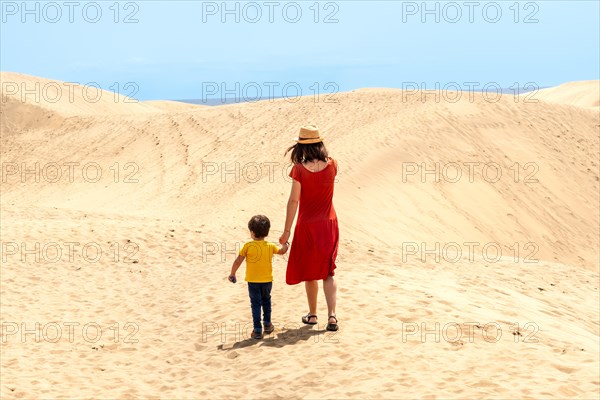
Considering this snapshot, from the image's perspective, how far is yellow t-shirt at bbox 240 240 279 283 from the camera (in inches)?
328

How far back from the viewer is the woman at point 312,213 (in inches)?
321

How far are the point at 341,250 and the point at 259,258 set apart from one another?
18.2 ft

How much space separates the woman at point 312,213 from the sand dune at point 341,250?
819 millimetres

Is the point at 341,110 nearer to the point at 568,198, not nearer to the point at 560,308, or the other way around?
the point at 568,198

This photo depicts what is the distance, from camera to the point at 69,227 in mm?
14688

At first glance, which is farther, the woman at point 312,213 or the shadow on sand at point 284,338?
the shadow on sand at point 284,338

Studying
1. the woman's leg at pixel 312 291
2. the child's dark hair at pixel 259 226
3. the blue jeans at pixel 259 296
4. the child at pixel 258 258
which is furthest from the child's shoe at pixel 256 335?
the child's dark hair at pixel 259 226

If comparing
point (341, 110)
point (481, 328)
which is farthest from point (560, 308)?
point (341, 110)

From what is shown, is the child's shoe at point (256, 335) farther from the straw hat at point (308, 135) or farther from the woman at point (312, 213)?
the straw hat at point (308, 135)

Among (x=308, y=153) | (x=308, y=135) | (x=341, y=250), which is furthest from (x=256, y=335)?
(x=341, y=250)

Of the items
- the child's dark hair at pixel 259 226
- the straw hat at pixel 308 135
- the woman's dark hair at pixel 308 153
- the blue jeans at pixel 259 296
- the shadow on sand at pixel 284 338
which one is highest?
the straw hat at pixel 308 135

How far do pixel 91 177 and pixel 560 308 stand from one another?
1964 cm

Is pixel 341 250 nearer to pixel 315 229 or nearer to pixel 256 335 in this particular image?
pixel 256 335

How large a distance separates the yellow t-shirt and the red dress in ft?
0.90
